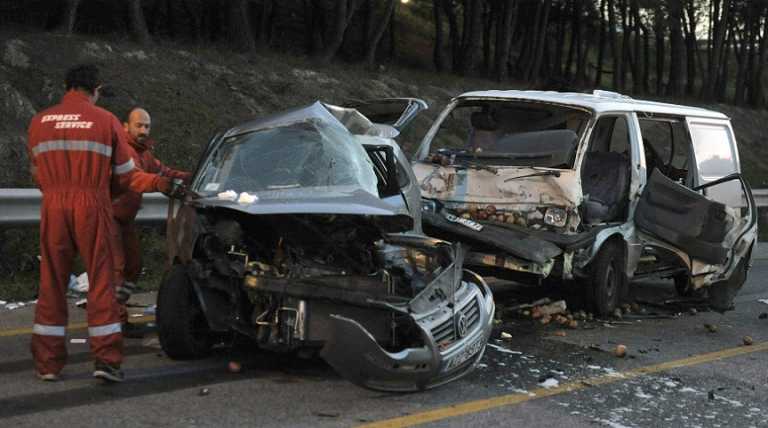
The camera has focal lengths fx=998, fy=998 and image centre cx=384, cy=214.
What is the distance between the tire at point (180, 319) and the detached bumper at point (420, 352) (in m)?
1.17

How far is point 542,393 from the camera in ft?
19.4

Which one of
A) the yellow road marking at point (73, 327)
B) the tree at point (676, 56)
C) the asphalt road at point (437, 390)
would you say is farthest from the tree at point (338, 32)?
the tree at point (676, 56)

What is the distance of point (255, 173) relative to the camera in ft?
21.1

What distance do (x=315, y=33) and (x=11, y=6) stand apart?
9.00m

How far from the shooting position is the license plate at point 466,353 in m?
5.52

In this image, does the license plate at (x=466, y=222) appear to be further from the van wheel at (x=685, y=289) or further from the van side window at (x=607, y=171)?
the van wheel at (x=685, y=289)

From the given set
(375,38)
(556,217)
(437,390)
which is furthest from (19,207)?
(375,38)

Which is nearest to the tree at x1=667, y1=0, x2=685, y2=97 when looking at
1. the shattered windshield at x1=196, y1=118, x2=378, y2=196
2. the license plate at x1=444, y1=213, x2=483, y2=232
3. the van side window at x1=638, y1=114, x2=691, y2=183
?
the van side window at x1=638, y1=114, x2=691, y2=183

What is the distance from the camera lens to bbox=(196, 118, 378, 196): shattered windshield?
6.28 m

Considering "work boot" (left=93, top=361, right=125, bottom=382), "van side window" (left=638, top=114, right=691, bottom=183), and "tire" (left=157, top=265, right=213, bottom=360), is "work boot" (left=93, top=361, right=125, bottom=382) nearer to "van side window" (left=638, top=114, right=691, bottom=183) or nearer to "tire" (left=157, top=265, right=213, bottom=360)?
"tire" (left=157, top=265, right=213, bottom=360)

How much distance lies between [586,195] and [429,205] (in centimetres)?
147

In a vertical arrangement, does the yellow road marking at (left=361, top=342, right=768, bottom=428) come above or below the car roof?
below

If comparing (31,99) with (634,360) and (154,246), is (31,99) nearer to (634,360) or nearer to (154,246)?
(154,246)

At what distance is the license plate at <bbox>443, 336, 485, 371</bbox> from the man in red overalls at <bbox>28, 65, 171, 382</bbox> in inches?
74.1
